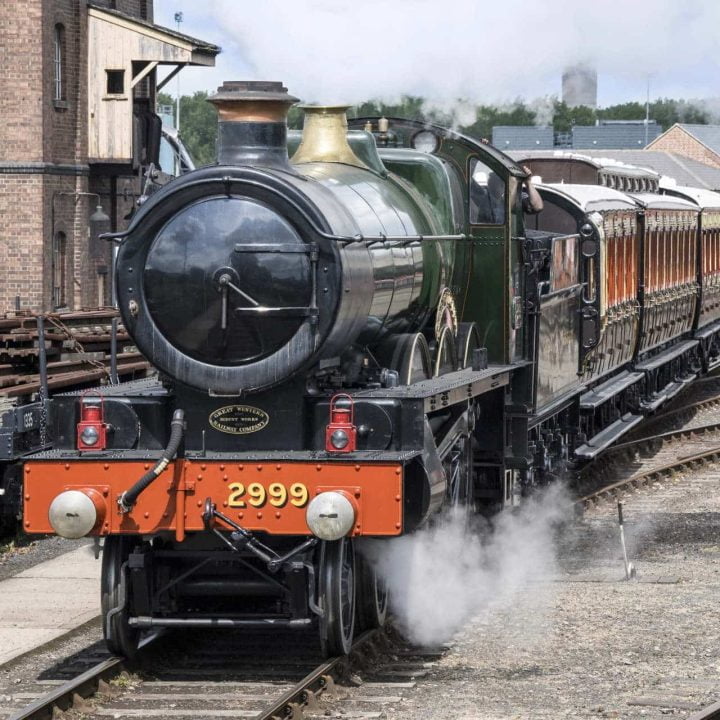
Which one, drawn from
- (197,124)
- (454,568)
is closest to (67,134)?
(454,568)

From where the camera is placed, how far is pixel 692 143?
7931 centimetres

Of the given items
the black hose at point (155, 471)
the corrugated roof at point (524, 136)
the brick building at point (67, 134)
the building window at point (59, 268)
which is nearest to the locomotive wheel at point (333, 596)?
the black hose at point (155, 471)

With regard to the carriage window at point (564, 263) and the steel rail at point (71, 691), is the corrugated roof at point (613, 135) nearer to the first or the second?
the carriage window at point (564, 263)

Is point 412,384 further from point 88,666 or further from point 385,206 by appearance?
point 88,666

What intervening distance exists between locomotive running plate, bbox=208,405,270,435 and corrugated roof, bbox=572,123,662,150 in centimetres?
7473

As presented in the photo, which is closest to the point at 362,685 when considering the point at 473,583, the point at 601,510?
the point at 473,583

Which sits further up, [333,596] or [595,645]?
[333,596]

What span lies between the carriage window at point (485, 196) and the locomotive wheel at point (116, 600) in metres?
3.65

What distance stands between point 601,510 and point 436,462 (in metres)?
6.85

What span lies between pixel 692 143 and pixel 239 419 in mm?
74304

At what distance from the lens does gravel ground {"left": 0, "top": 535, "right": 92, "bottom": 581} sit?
11438 millimetres

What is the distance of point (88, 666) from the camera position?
8.21 metres

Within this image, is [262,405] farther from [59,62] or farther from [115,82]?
[115,82]

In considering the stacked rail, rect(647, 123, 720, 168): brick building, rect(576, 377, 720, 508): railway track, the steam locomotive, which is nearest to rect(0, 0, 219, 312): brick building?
the stacked rail
